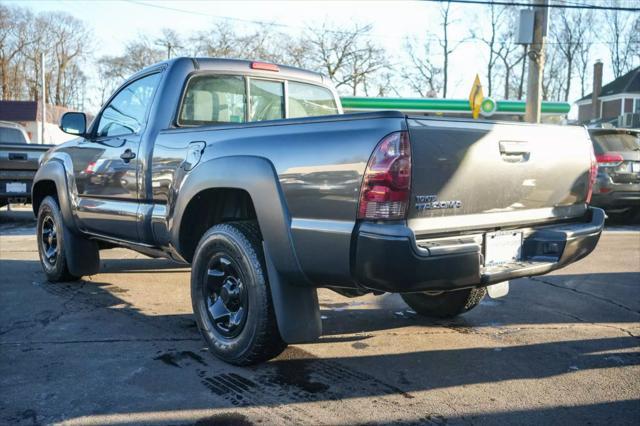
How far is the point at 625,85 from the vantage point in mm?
48094

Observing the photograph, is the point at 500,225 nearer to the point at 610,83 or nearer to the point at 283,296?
the point at 283,296

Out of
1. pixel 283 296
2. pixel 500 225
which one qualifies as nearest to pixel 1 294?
pixel 283 296

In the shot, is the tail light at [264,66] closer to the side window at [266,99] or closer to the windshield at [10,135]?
the side window at [266,99]

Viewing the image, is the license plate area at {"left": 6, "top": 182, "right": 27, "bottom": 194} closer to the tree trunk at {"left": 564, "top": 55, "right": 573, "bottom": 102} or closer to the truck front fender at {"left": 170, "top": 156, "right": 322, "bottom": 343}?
the truck front fender at {"left": 170, "top": 156, "right": 322, "bottom": 343}

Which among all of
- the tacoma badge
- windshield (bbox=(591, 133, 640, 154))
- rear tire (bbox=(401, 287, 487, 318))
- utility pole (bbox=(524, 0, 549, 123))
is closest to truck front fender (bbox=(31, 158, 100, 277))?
rear tire (bbox=(401, 287, 487, 318))

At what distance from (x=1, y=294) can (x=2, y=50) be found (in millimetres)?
59834

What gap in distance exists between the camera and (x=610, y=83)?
52062mm

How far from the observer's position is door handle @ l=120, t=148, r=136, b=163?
442 cm

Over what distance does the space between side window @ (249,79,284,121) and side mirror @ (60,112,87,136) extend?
1.61 metres

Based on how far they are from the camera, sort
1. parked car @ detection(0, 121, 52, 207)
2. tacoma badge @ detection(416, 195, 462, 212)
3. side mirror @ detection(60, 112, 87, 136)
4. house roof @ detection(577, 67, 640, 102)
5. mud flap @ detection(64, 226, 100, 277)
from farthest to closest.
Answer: house roof @ detection(577, 67, 640, 102), parked car @ detection(0, 121, 52, 207), mud flap @ detection(64, 226, 100, 277), side mirror @ detection(60, 112, 87, 136), tacoma badge @ detection(416, 195, 462, 212)

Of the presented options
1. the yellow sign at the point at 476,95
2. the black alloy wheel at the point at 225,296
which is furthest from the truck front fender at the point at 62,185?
the yellow sign at the point at 476,95

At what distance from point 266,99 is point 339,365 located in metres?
2.33

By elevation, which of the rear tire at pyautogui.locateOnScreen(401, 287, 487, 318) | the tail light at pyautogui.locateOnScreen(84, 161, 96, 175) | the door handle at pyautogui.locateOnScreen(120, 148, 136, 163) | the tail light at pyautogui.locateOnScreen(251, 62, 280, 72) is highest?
the tail light at pyautogui.locateOnScreen(251, 62, 280, 72)

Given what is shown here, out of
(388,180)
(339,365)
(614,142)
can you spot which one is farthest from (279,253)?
(614,142)
